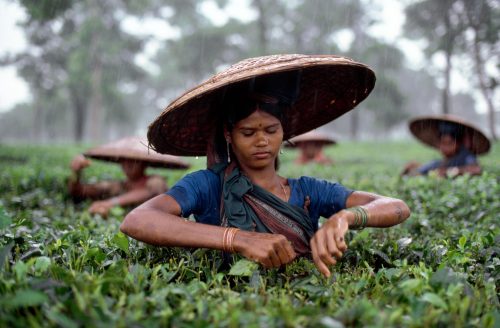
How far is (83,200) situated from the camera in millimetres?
6352

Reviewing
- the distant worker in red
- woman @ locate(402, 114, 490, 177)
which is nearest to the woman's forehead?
woman @ locate(402, 114, 490, 177)

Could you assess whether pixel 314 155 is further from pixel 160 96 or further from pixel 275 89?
pixel 160 96

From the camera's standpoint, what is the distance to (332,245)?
1.98 metres

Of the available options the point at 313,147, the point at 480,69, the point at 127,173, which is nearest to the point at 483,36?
the point at 480,69

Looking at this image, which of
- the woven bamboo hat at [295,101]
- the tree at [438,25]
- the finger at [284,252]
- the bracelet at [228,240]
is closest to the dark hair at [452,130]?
the woven bamboo hat at [295,101]

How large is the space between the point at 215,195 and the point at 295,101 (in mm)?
892

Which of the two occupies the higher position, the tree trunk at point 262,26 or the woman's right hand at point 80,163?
the tree trunk at point 262,26

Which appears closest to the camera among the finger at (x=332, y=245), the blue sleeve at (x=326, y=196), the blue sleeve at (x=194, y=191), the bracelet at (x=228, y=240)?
the finger at (x=332, y=245)

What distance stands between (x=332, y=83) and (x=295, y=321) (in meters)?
1.82

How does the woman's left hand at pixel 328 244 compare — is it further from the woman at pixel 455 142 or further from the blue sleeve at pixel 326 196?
the woman at pixel 455 142

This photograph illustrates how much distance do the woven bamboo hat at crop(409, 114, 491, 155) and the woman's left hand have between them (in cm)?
516

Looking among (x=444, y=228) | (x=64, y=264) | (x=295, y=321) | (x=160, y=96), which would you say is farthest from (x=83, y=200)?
(x=160, y=96)

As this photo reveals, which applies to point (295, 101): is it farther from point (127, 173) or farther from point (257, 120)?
point (127, 173)

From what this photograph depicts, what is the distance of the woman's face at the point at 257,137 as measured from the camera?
250 cm
